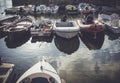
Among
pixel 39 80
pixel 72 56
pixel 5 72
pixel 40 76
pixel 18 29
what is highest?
pixel 40 76

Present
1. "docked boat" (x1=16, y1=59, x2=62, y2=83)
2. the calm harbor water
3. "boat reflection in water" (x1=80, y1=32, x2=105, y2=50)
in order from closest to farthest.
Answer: "docked boat" (x1=16, y1=59, x2=62, y2=83) < the calm harbor water < "boat reflection in water" (x1=80, y1=32, x2=105, y2=50)

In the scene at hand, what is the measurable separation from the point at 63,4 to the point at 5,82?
3796 cm

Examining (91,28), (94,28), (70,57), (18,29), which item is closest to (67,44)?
(70,57)

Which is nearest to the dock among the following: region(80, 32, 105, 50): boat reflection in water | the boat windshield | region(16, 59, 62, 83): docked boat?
region(16, 59, 62, 83): docked boat

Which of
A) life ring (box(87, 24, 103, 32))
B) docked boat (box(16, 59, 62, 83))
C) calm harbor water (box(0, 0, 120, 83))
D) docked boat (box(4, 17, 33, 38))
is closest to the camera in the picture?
docked boat (box(16, 59, 62, 83))

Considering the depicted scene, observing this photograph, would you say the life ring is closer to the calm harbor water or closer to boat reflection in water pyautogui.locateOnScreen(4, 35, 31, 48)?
the calm harbor water

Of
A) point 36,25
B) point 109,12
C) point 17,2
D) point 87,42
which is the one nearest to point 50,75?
point 87,42

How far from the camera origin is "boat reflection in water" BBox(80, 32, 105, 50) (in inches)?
1013

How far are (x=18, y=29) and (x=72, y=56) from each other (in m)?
10.0

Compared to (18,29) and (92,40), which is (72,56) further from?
(18,29)

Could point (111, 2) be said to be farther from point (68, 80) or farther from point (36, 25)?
point (68, 80)

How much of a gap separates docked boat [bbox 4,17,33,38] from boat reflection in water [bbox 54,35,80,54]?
4347mm

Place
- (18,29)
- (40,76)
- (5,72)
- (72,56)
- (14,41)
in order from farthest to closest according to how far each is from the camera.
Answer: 1. (18,29)
2. (14,41)
3. (72,56)
4. (5,72)
5. (40,76)

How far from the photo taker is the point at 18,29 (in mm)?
29297
